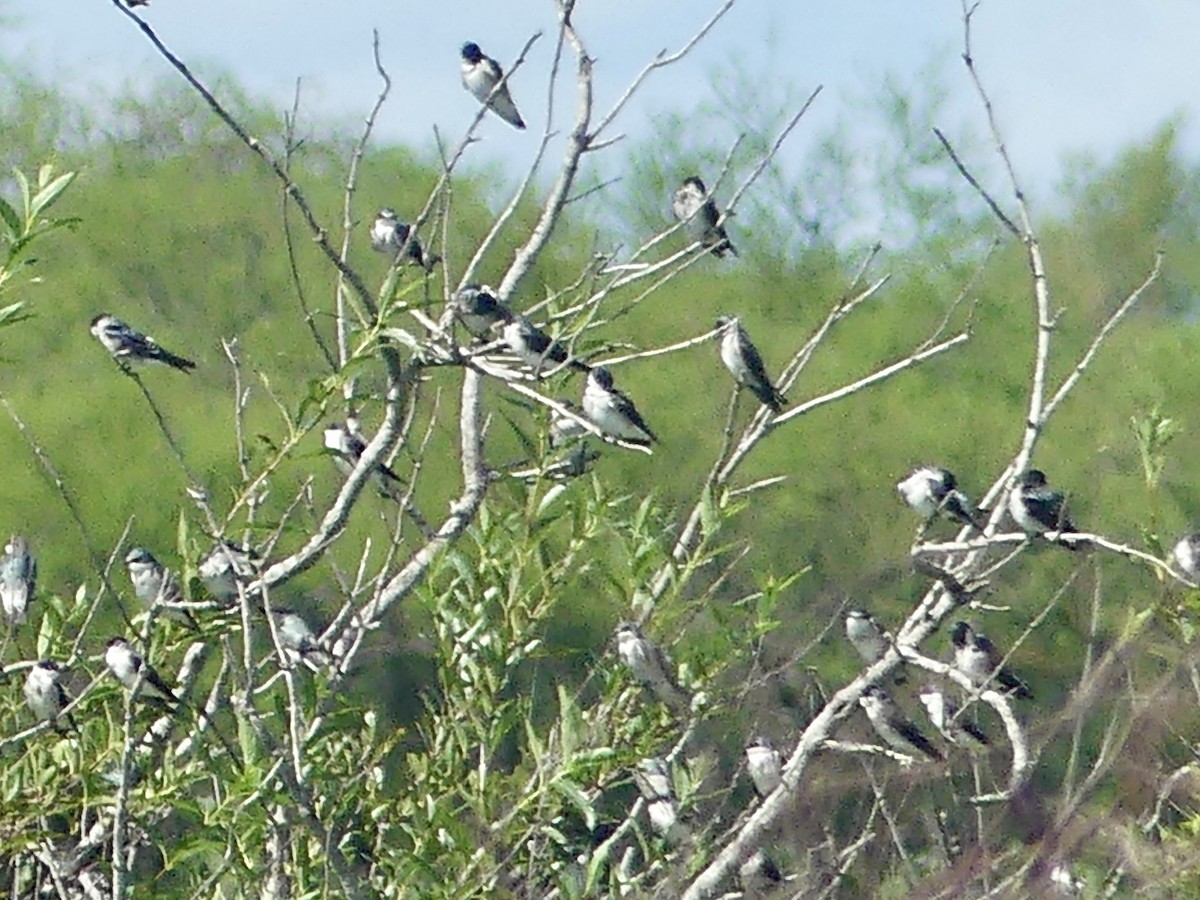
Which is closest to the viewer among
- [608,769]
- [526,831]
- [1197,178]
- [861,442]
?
[526,831]

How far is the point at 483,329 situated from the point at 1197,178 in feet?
70.1

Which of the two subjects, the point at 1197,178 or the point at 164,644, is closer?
the point at 164,644

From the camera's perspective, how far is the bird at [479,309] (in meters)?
3.44

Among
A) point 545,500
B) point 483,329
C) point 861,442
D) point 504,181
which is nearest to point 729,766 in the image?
point 483,329

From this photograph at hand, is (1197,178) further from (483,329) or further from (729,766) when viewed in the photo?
(483,329)

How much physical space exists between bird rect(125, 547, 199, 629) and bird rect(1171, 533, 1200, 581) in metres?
3.14

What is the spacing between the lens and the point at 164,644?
3.20 meters

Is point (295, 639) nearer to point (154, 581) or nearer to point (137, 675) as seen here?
point (154, 581)

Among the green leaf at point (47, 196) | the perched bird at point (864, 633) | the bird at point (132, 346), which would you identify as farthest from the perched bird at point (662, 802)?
the bird at point (132, 346)

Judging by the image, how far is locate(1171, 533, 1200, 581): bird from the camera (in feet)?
23.0

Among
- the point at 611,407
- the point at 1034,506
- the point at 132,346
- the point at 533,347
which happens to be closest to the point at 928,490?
the point at 1034,506

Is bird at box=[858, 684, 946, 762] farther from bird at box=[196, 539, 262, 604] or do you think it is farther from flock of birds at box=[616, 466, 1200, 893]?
bird at box=[196, 539, 262, 604]

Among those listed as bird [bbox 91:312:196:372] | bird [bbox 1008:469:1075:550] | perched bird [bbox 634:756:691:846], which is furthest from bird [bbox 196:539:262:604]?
bird [bbox 91:312:196:372]

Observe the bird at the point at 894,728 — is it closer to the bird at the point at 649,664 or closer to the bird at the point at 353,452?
the bird at the point at 353,452
